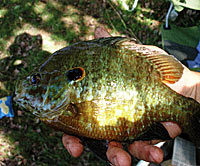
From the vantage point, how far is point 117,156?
2.14m

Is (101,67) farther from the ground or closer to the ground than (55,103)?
farther from the ground

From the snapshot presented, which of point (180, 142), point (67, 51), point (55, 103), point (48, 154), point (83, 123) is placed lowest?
point (48, 154)

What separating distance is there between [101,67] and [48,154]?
114 inches

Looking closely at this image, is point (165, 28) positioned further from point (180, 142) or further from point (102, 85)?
point (102, 85)

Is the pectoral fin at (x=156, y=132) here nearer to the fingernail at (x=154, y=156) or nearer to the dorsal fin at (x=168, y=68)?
the fingernail at (x=154, y=156)

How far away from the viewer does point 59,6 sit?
15.7 ft

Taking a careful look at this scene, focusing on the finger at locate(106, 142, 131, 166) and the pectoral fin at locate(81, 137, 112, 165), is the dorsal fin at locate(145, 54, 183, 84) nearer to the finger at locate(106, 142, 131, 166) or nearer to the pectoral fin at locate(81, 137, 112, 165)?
the finger at locate(106, 142, 131, 166)

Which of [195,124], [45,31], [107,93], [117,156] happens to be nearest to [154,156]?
[117,156]

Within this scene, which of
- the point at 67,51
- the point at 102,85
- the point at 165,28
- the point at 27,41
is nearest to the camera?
the point at 102,85

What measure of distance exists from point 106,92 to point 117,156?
833 mm

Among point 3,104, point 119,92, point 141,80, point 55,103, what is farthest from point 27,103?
point 3,104

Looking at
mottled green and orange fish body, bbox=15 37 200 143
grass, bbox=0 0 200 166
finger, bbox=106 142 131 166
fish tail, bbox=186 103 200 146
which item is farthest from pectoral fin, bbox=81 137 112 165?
grass, bbox=0 0 200 166

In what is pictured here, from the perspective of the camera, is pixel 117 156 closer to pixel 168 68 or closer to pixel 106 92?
pixel 106 92

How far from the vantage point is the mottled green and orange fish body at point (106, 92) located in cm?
206
